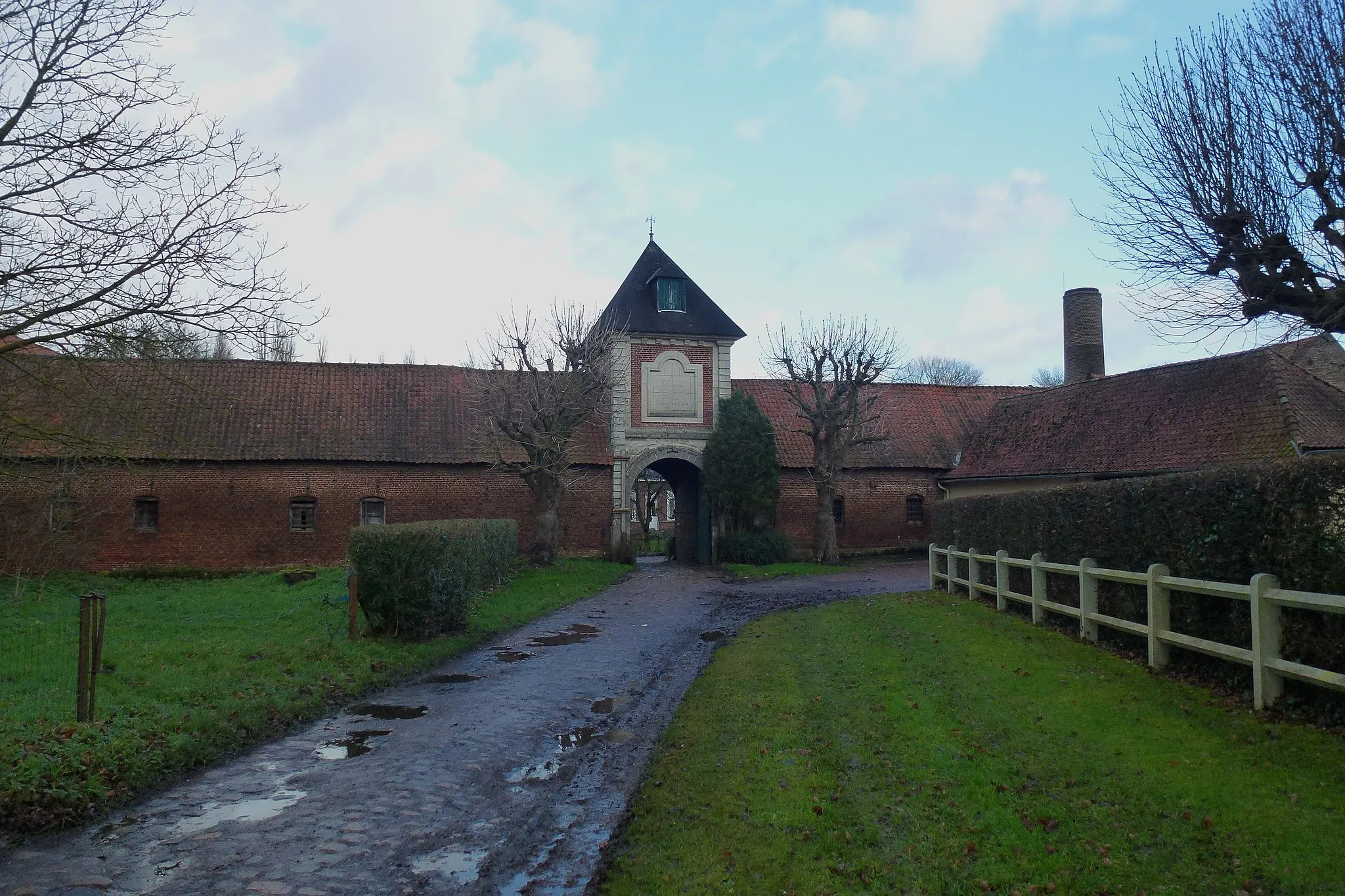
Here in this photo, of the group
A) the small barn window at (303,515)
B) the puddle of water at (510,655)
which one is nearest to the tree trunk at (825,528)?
the small barn window at (303,515)

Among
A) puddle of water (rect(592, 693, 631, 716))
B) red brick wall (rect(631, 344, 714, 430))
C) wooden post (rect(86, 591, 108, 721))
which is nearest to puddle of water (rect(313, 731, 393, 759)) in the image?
wooden post (rect(86, 591, 108, 721))

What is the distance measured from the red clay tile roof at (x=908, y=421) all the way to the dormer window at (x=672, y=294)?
13.3 feet

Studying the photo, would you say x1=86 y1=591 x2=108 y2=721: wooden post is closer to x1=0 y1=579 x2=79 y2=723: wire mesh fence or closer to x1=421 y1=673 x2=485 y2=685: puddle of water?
x1=0 y1=579 x2=79 y2=723: wire mesh fence

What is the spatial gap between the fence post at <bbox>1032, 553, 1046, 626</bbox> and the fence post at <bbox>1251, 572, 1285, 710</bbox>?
18.9 ft

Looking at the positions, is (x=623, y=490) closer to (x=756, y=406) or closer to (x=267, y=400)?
(x=756, y=406)

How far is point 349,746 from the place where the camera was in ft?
26.2

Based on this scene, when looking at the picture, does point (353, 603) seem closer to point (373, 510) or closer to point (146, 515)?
point (373, 510)

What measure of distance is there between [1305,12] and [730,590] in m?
15.5

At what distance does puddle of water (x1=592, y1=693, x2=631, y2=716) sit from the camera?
951cm

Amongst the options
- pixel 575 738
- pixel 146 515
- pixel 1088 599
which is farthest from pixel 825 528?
pixel 575 738

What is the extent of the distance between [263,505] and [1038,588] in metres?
21.7

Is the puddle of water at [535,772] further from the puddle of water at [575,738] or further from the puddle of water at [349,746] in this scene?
the puddle of water at [349,746]

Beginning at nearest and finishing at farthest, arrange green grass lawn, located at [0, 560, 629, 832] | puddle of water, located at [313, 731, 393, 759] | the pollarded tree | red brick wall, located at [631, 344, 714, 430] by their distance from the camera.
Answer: green grass lawn, located at [0, 560, 629, 832] < puddle of water, located at [313, 731, 393, 759] < the pollarded tree < red brick wall, located at [631, 344, 714, 430]

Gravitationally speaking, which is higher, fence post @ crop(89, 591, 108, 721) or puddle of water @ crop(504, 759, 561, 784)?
fence post @ crop(89, 591, 108, 721)
